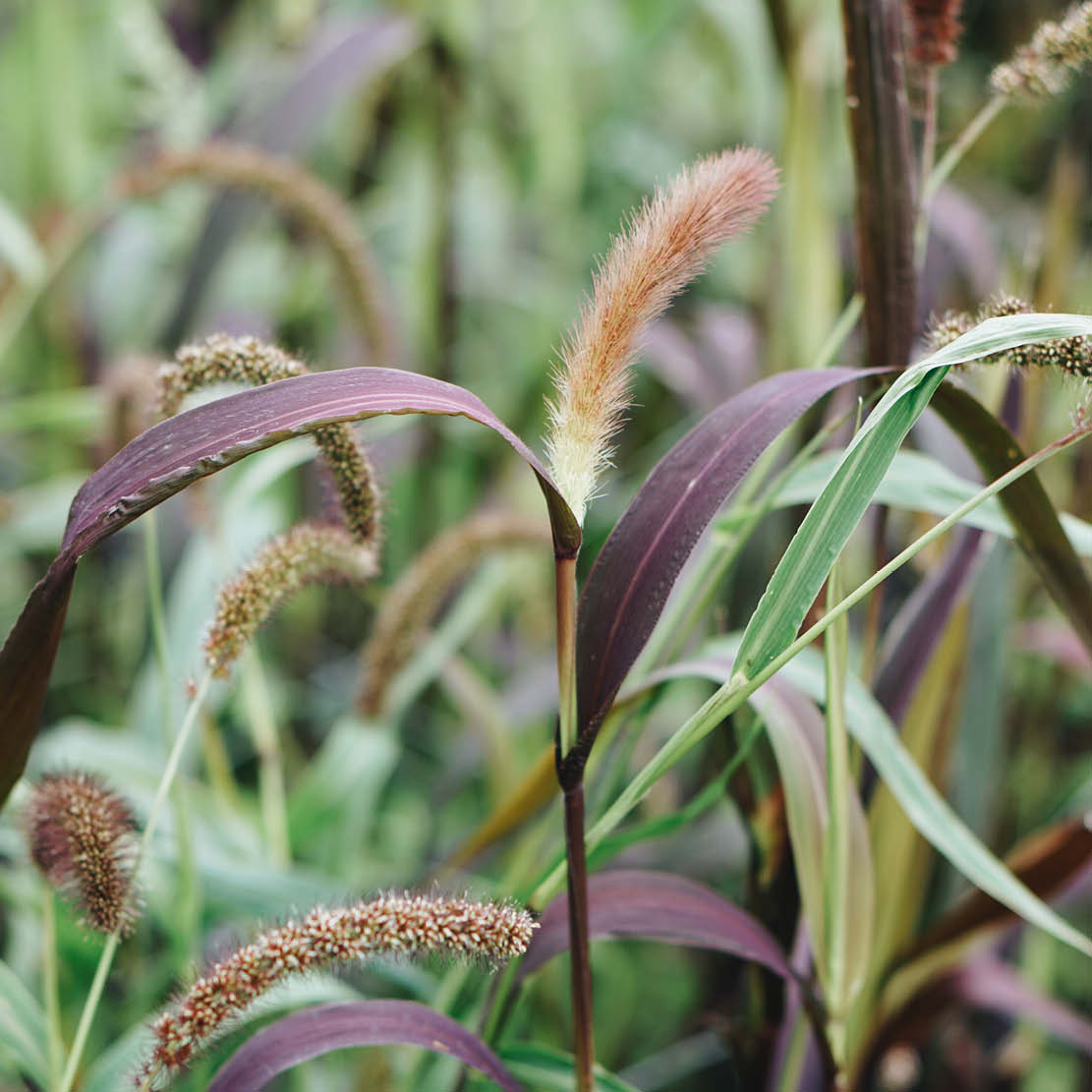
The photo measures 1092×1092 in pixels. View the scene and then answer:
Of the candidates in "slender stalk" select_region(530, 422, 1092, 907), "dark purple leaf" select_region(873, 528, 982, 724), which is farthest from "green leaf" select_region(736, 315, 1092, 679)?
"dark purple leaf" select_region(873, 528, 982, 724)

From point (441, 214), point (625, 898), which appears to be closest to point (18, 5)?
point (441, 214)

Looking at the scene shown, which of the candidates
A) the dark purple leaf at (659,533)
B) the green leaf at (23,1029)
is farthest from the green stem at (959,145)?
the green leaf at (23,1029)

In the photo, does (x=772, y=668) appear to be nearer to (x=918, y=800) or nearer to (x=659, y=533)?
(x=659, y=533)

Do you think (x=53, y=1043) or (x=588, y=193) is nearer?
(x=53, y=1043)

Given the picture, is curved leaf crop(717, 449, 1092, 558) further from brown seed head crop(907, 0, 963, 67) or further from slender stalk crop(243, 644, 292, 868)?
slender stalk crop(243, 644, 292, 868)

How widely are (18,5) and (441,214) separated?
78 centimetres

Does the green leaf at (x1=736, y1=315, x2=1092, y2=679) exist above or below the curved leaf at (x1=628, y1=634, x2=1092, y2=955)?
above

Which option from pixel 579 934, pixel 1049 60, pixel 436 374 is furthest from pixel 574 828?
pixel 436 374

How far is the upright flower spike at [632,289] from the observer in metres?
0.33

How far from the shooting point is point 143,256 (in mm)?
1280

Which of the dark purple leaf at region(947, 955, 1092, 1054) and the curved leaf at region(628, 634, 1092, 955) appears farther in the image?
the dark purple leaf at region(947, 955, 1092, 1054)

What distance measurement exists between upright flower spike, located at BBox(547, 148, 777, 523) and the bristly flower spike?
0.72 feet

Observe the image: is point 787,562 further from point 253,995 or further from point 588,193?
point 588,193

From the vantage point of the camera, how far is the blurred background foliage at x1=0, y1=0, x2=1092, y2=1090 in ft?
2.32
